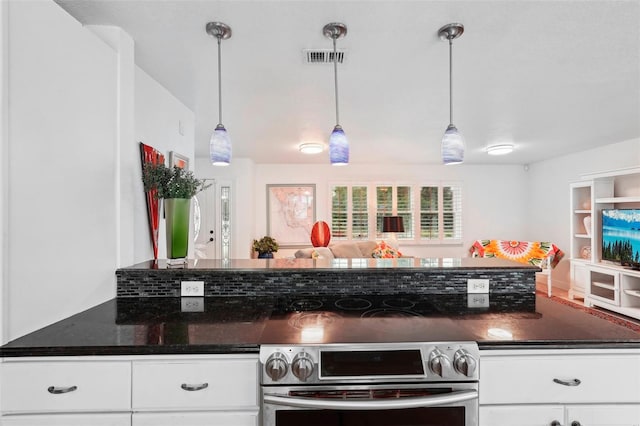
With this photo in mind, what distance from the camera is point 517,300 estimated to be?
1.67 meters

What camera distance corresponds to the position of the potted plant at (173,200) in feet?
5.83

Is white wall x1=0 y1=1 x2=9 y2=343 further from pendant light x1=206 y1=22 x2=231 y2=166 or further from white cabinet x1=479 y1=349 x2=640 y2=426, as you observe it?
white cabinet x1=479 y1=349 x2=640 y2=426

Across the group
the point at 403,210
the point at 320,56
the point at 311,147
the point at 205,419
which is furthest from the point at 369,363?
the point at 403,210

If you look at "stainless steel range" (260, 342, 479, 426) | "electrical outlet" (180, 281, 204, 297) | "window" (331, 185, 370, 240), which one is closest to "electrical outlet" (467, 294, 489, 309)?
"stainless steel range" (260, 342, 479, 426)

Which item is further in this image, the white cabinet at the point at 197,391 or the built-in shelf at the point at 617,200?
the built-in shelf at the point at 617,200

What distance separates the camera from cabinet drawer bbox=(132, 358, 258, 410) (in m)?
A: 1.10

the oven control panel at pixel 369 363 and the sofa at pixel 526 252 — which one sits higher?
the oven control panel at pixel 369 363

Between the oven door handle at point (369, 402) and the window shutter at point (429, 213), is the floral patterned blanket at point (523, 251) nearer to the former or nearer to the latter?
the window shutter at point (429, 213)

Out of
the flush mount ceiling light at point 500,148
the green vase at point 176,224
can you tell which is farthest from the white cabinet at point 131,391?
the flush mount ceiling light at point 500,148

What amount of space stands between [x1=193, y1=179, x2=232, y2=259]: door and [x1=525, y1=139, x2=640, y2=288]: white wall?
18.9 ft

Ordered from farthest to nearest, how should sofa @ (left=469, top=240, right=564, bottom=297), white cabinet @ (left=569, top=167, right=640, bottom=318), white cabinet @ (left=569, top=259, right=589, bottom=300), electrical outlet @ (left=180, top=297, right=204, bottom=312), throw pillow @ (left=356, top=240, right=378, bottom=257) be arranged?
throw pillow @ (left=356, top=240, right=378, bottom=257) < sofa @ (left=469, top=240, right=564, bottom=297) < white cabinet @ (left=569, top=259, right=589, bottom=300) < white cabinet @ (left=569, top=167, right=640, bottom=318) < electrical outlet @ (left=180, top=297, right=204, bottom=312)

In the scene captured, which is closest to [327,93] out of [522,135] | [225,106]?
[225,106]

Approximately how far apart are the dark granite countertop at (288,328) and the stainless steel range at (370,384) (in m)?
0.05

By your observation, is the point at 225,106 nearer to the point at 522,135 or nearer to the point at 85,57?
the point at 85,57
